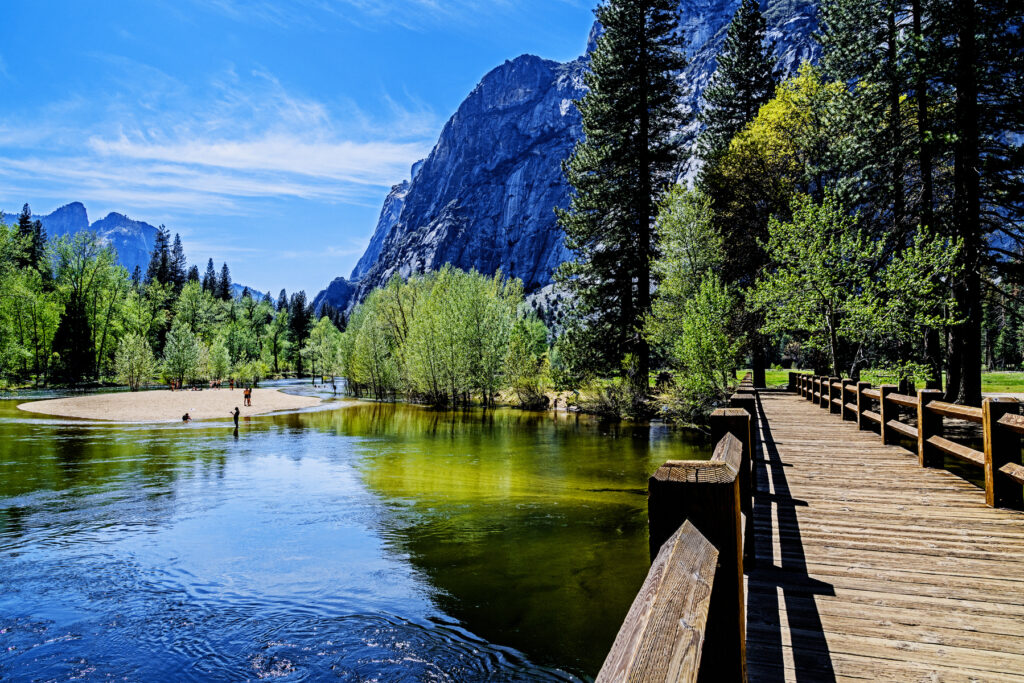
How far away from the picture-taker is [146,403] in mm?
46062

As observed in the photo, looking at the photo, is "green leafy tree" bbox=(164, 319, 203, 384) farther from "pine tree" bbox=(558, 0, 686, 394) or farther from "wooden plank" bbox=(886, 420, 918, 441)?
"wooden plank" bbox=(886, 420, 918, 441)

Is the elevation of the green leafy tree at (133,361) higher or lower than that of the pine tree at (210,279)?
lower

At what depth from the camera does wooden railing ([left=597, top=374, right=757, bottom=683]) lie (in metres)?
1.19

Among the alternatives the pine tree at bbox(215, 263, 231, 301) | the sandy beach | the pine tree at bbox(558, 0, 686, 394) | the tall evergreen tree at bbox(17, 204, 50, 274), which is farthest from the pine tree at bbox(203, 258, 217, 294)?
the pine tree at bbox(558, 0, 686, 394)

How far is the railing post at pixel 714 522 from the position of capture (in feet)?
6.10

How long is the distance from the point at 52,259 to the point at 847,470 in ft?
275

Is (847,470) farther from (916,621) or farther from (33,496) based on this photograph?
(33,496)

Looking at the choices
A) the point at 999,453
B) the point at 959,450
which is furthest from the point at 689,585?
the point at 959,450

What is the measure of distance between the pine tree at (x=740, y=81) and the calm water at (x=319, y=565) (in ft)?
84.2

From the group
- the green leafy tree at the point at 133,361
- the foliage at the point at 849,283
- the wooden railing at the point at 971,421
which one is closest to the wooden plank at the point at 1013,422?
the wooden railing at the point at 971,421

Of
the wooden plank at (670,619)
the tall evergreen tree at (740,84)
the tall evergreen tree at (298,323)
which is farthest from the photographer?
the tall evergreen tree at (298,323)

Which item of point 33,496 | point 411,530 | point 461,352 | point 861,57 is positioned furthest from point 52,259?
point 861,57

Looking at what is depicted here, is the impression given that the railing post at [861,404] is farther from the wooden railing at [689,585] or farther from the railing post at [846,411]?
the wooden railing at [689,585]

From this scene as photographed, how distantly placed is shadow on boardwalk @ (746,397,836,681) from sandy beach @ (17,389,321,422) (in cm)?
3909
